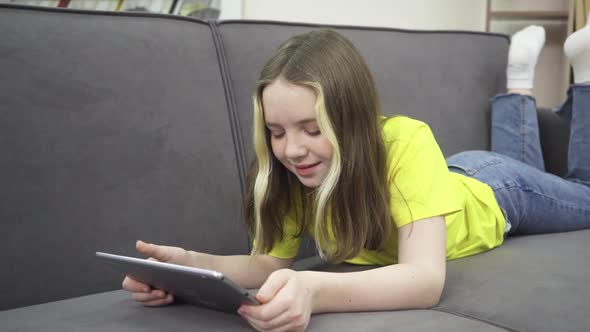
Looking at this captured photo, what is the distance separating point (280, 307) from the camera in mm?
754

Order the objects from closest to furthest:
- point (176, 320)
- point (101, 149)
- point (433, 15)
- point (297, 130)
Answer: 1. point (176, 320)
2. point (297, 130)
3. point (101, 149)
4. point (433, 15)

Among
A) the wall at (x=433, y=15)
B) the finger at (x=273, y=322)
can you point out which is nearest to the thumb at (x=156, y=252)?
the finger at (x=273, y=322)

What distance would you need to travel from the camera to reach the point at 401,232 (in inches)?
39.2

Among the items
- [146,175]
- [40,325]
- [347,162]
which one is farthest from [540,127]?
[40,325]

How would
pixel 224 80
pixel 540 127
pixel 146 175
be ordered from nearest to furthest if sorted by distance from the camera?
pixel 146 175, pixel 224 80, pixel 540 127

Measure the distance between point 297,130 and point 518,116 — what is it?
916mm

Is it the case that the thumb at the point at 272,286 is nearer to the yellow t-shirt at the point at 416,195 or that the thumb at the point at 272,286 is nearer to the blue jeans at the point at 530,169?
the yellow t-shirt at the point at 416,195

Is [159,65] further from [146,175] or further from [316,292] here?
[316,292]

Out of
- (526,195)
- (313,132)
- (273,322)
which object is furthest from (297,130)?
(526,195)

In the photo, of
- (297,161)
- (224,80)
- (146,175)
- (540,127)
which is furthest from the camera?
(540,127)

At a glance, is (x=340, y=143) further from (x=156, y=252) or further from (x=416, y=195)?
(x=156, y=252)

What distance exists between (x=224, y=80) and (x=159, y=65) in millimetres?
144

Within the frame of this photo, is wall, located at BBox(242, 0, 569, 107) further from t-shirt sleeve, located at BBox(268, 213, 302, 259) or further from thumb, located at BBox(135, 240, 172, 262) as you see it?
thumb, located at BBox(135, 240, 172, 262)

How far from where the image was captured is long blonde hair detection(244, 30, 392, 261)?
96cm
